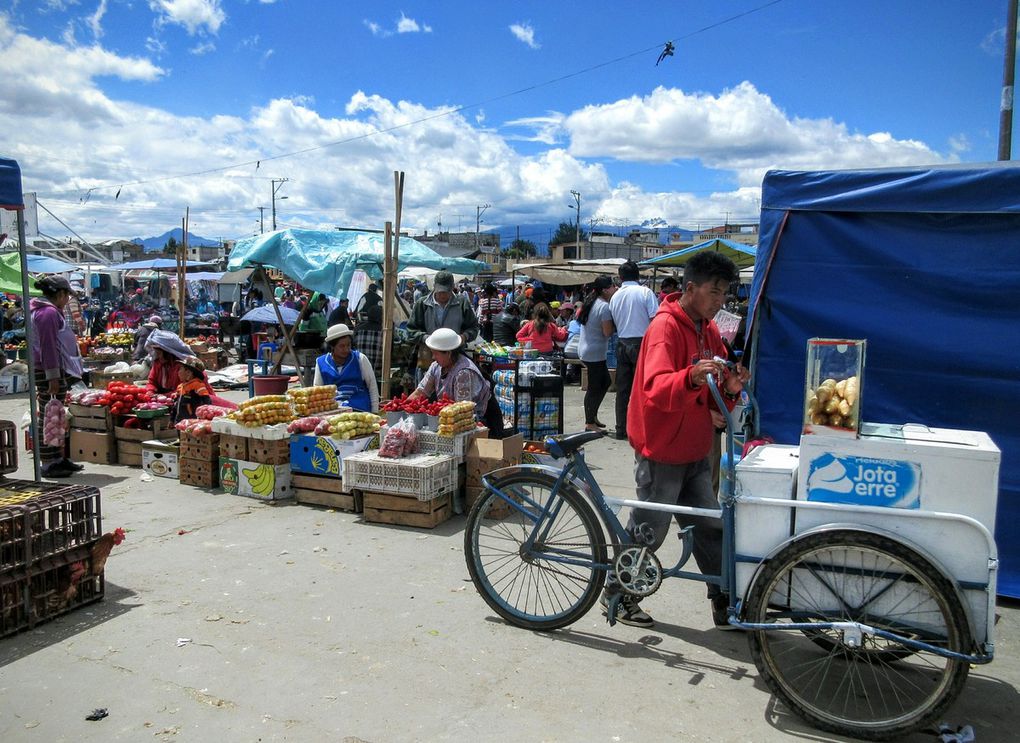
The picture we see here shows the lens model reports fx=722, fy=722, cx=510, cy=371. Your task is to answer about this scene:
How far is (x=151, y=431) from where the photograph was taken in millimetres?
8211

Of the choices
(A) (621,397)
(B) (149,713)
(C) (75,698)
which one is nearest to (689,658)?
(B) (149,713)

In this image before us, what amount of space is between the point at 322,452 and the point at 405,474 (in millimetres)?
1143

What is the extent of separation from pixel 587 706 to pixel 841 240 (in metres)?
3.74

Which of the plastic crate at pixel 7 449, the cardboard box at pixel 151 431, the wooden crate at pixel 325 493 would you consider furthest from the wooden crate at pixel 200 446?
the plastic crate at pixel 7 449

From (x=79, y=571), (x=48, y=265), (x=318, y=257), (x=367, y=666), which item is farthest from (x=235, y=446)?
(x=48, y=265)

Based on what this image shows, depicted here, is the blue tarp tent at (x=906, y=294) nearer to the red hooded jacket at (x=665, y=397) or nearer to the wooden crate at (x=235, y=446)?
the red hooded jacket at (x=665, y=397)

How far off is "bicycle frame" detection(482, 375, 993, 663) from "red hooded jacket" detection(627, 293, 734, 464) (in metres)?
0.29

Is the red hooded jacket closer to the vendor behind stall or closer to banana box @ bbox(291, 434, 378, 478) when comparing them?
banana box @ bbox(291, 434, 378, 478)

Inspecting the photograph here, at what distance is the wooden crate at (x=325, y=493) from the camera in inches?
259

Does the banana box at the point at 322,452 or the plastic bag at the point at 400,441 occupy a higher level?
the plastic bag at the point at 400,441

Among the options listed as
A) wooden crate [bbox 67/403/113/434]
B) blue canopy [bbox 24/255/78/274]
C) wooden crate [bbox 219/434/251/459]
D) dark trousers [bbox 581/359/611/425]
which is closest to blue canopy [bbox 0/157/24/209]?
wooden crate [bbox 219/434/251/459]

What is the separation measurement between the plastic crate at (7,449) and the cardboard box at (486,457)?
3.41m

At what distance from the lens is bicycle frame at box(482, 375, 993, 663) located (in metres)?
3.17

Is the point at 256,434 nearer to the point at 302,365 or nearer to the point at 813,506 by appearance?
the point at 813,506
